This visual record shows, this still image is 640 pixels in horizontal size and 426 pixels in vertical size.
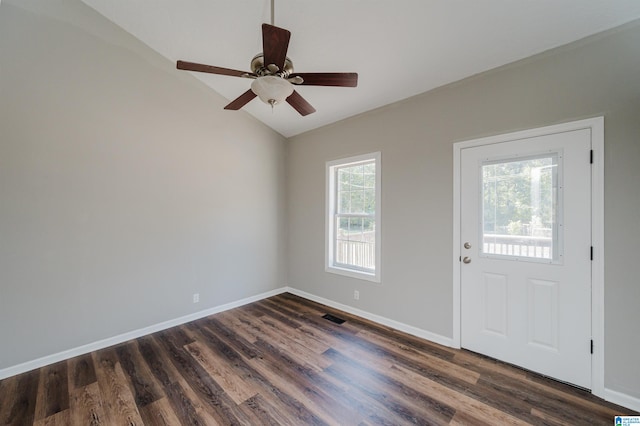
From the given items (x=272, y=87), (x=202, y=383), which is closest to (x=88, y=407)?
(x=202, y=383)

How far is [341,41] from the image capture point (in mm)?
2352

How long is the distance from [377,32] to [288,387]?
311cm

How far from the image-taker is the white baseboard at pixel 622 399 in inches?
69.7

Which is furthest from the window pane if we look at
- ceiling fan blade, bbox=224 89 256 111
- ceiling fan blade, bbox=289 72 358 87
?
ceiling fan blade, bbox=224 89 256 111

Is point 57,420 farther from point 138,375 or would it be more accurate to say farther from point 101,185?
point 101,185

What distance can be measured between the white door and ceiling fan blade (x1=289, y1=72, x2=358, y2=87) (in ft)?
4.89

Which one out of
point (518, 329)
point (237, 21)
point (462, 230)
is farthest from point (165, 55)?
point (518, 329)

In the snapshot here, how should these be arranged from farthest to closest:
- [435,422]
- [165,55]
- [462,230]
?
1. [165,55]
2. [462,230]
3. [435,422]

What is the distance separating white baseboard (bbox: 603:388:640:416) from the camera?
5.81 ft

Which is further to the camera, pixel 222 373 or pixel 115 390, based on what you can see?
pixel 222 373

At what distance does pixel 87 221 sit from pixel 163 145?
115 cm

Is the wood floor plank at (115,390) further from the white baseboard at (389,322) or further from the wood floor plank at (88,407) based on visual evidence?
the white baseboard at (389,322)

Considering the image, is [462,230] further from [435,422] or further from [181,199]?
[181,199]

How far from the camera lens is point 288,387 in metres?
2.03
